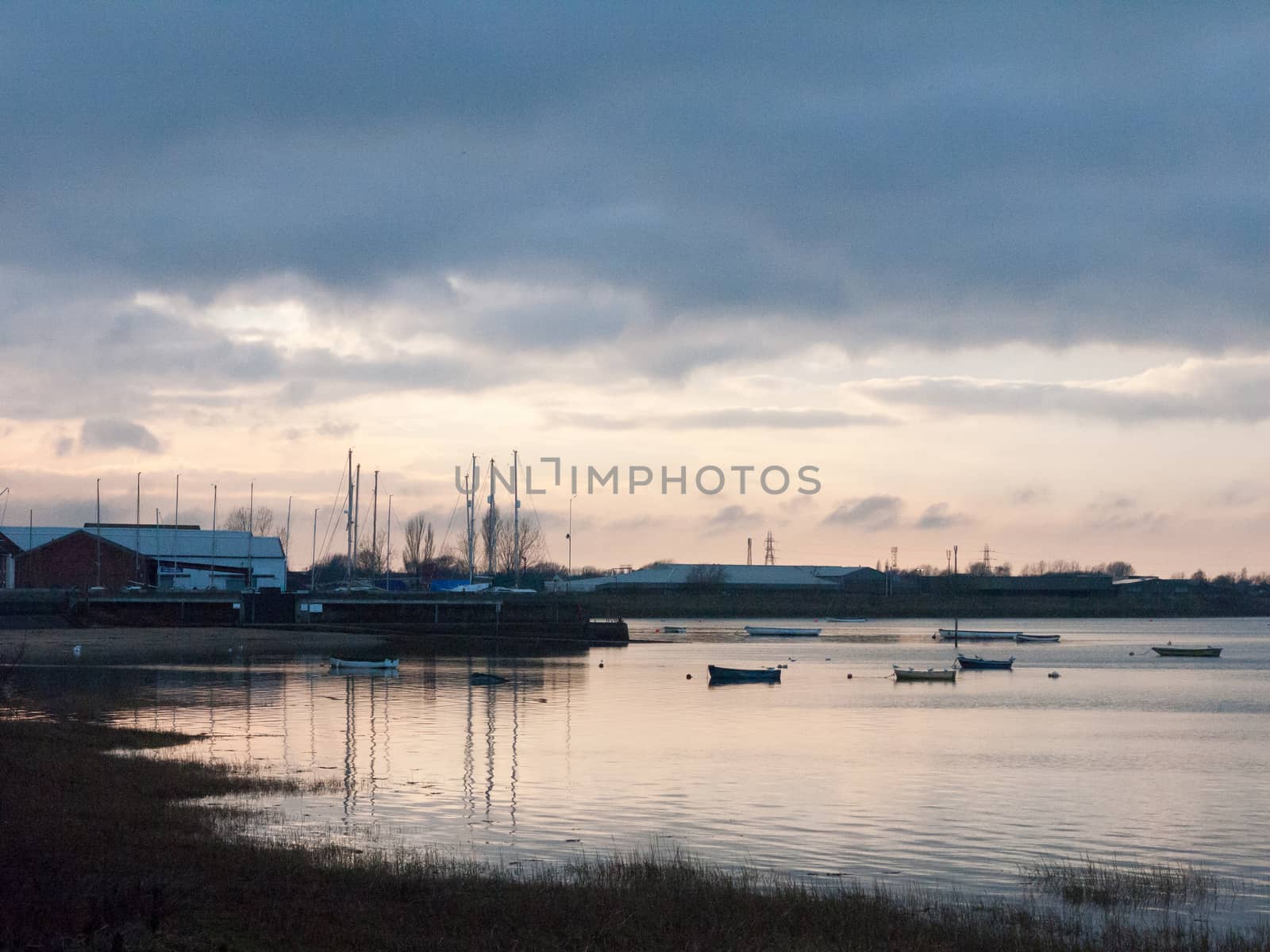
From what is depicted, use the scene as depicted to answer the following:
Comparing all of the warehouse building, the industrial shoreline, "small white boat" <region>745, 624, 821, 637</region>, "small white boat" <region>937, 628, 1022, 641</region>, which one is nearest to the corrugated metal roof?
the warehouse building

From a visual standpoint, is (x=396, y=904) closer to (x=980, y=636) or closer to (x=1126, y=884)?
(x=1126, y=884)

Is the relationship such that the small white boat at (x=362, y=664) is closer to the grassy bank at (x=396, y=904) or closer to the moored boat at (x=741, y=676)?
the moored boat at (x=741, y=676)

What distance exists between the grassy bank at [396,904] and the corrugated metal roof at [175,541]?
15755 centimetres

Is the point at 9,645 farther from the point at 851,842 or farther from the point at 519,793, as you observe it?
the point at 851,842

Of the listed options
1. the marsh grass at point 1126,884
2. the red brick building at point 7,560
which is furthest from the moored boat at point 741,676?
the red brick building at point 7,560

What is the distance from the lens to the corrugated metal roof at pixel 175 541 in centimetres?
17600

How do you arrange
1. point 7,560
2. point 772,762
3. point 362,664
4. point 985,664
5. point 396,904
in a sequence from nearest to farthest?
1. point 396,904
2. point 772,762
3. point 362,664
4. point 985,664
5. point 7,560

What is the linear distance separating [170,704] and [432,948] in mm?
55641

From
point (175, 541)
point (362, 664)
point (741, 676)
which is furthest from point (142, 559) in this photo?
point (741, 676)

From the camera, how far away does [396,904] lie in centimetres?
2088

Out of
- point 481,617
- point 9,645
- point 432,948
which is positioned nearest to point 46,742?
point 432,948

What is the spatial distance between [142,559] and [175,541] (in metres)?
8.72

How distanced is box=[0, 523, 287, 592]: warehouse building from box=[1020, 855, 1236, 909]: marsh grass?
485 ft

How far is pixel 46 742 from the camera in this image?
4078 centimetres
